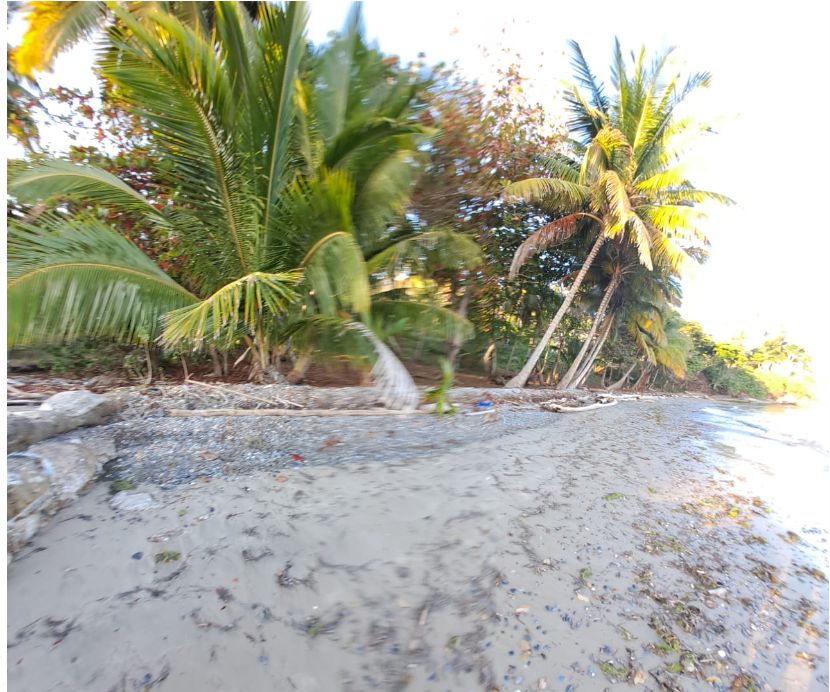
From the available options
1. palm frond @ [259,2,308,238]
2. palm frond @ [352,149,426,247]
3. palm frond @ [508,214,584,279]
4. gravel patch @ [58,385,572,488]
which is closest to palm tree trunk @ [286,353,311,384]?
gravel patch @ [58,385,572,488]

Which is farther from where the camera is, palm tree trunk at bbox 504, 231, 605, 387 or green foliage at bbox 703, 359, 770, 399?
green foliage at bbox 703, 359, 770, 399

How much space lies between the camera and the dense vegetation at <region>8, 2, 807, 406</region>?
3.44 metres

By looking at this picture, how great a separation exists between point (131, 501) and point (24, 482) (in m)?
0.56

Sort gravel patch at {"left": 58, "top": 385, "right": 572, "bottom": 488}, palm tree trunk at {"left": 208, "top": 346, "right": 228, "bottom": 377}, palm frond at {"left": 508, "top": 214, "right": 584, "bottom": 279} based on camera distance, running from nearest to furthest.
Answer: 1. gravel patch at {"left": 58, "top": 385, "right": 572, "bottom": 488}
2. palm tree trunk at {"left": 208, "top": 346, "right": 228, "bottom": 377}
3. palm frond at {"left": 508, "top": 214, "right": 584, "bottom": 279}

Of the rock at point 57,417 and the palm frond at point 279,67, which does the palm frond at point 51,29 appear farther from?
the rock at point 57,417

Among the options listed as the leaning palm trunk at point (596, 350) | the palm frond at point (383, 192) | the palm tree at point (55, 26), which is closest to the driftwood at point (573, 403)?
the leaning palm trunk at point (596, 350)

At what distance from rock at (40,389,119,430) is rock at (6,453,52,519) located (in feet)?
2.86

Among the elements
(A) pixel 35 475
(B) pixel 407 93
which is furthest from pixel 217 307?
(B) pixel 407 93

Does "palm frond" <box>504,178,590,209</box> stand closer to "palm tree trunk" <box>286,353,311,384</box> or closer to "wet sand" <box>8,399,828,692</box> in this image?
"palm tree trunk" <box>286,353,311,384</box>

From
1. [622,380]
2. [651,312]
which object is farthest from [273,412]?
[622,380]

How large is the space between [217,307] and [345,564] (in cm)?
247

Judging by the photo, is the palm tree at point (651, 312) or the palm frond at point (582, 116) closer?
the palm frond at point (582, 116)

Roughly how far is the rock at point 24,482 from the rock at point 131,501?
1.21 feet

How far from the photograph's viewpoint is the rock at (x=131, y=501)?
2389 mm
